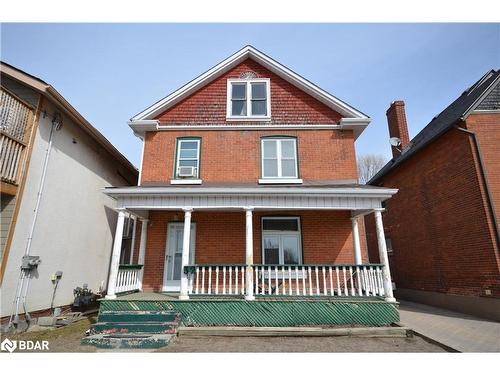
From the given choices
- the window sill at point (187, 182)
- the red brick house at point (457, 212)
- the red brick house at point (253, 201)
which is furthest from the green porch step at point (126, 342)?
the red brick house at point (457, 212)

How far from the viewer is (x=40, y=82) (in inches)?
335

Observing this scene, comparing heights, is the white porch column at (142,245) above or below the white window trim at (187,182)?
below

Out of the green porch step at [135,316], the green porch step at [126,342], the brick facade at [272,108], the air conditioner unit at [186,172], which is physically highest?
the brick facade at [272,108]

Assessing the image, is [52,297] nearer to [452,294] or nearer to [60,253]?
[60,253]

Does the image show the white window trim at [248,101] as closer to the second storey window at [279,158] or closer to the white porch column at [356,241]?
the second storey window at [279,158]

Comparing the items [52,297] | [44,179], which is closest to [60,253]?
[52,297]

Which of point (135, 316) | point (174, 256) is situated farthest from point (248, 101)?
point (135, 316)

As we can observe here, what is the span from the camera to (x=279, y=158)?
35.1ft

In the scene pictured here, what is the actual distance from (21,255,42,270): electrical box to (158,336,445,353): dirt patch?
16.3ft

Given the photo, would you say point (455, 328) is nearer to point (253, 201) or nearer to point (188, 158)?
point (253, 201)

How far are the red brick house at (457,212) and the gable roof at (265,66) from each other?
3.74m

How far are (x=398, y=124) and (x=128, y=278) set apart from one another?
16511mm

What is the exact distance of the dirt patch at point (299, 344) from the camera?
A: 6.12 m

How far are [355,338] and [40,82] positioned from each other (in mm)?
11695
